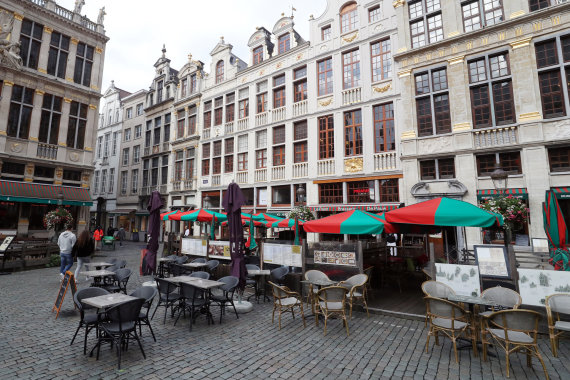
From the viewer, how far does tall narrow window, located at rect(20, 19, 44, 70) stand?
64.5 feet

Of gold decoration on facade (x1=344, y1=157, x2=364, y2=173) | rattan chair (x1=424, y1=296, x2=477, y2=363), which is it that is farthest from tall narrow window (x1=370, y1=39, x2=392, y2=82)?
rattan chair (x1=424, y1=296, x2=477, y2=363)

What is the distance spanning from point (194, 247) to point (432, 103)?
1388 cm

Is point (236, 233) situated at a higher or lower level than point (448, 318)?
higher

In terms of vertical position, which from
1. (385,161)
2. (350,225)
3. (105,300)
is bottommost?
(105,300)

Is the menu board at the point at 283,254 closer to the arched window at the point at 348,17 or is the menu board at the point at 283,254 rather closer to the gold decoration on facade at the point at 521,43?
the gold decoration on facade at the point at 521,43

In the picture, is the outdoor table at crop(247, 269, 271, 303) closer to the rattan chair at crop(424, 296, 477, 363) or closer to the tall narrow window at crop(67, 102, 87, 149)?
the rattan chair at crop(424, 296, 477, 363)

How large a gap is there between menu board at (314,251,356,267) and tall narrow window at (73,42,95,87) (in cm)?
2420

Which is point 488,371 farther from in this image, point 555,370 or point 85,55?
point 85,55

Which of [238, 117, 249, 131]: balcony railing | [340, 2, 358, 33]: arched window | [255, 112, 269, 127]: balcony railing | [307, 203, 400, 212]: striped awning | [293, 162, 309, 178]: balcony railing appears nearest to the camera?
[307, 203, 400, 212]: striped awning

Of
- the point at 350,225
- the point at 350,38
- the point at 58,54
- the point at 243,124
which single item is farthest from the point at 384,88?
the point at 58,54

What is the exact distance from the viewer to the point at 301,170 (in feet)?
62.8

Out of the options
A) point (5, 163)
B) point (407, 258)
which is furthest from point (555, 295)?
point (5, 163)

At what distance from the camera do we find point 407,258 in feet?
36.2

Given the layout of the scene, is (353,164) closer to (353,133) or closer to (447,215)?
(353,133)
